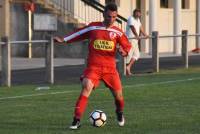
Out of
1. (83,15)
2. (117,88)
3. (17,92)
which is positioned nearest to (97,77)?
(117,88)

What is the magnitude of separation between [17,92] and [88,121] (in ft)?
17.6

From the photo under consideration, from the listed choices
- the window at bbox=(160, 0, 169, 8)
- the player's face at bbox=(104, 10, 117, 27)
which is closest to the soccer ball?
the player's face at bbox=(104, 10, 117, 27)

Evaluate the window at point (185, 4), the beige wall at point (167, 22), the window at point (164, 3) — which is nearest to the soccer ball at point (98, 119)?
the beige wall at point (167, 22)

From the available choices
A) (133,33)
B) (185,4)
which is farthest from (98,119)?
(185,4)

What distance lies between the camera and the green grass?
11555 millimetres

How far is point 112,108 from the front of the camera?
14.1 m

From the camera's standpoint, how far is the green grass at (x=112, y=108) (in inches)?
455

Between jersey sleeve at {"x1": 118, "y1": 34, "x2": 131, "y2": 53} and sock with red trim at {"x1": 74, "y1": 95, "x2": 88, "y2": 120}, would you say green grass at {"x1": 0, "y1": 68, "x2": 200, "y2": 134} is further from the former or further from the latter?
jersey sleeve at {"x1": 118, "y1": 34, "x2": 131, "y2": 53}

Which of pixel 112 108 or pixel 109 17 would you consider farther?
pixel 112 108

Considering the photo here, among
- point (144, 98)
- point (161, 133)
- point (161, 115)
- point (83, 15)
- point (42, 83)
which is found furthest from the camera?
point (83, 15)

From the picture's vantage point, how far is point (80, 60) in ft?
97.6

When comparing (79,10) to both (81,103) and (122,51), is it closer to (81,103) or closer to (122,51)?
(122,51)

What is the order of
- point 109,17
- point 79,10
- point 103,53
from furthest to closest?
1. point 79,10
2. point 103,53
3. point 109,17

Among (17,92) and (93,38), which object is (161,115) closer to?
(93,38)
